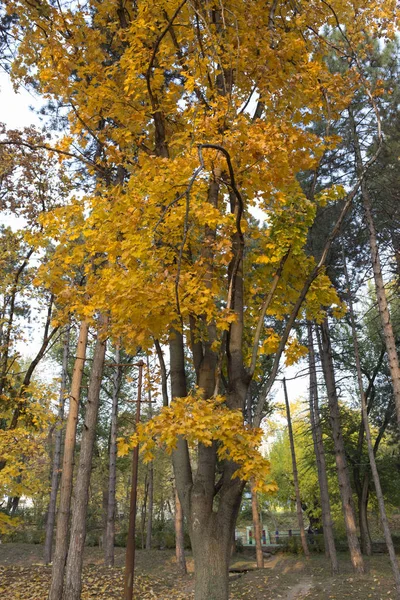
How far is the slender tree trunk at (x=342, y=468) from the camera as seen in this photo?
40.4 feet

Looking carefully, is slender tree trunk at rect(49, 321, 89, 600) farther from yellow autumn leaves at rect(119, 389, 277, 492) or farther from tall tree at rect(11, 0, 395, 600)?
yellow autumn leaves at rect(119, 389, 277, 492)

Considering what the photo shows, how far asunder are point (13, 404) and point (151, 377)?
5.30 meters

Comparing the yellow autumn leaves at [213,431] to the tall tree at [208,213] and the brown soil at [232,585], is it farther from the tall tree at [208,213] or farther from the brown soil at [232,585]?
the brown soil at [232,585]

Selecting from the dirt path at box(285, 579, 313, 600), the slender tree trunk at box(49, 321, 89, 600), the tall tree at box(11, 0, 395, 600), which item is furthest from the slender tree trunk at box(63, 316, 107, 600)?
the dirt path at box(285, 579, 313, 600)

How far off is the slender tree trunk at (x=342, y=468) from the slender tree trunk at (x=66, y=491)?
301 inches

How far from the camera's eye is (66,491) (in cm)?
851

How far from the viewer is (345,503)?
512 inches

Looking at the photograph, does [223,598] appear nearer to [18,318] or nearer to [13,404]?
[13,404]

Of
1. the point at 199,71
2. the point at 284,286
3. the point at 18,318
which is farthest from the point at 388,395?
the point at 199,71

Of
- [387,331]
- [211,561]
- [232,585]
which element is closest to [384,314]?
[387,331]

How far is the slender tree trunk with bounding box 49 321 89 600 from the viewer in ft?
26.5

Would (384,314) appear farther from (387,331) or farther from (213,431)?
(213,431)

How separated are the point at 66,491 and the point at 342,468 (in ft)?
25.7

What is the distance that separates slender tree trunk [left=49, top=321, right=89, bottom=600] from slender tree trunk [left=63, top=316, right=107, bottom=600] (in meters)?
0.27
